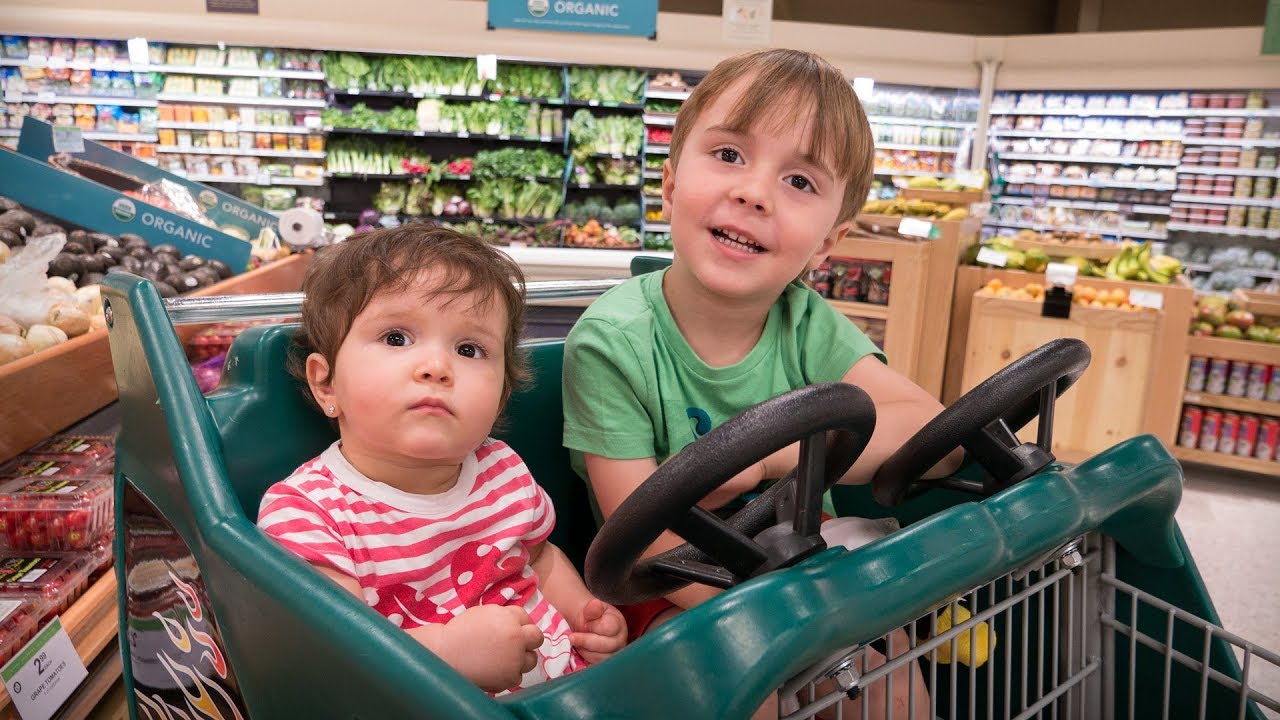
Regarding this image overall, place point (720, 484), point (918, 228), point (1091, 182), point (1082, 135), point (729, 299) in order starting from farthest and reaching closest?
point (1091, 182), point (1082, 135), point (918, 228), point (729, 299), point (720, 484)

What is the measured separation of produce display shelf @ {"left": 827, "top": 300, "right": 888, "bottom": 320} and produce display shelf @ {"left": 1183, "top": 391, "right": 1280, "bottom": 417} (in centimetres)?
170

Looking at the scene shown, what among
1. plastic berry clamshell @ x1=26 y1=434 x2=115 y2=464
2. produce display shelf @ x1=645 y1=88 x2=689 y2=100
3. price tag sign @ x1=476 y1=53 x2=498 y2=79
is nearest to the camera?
plastic berry clamshell @ x1=26 y1=434 x2=115 y2=464

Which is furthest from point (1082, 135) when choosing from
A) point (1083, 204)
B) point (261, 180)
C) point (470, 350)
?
point (470, 350)

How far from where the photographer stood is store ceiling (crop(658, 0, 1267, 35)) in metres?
9.23

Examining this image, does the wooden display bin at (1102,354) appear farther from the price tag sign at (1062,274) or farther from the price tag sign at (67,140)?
the price tag sign at (67,140)

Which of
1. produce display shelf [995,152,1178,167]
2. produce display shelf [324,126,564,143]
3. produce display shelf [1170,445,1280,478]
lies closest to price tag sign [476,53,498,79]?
produce display shelf [324,126,564,143]

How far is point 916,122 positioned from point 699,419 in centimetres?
635

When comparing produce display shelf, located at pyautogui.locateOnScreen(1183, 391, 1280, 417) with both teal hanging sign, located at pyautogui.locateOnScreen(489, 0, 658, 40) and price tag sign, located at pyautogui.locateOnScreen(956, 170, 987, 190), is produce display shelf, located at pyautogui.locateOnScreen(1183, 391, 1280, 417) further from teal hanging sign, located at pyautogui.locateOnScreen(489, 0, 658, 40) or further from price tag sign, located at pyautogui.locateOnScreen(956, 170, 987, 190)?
teal hanging sign, located at pyautogui.locateOnScreen(489, 0, 658, 40)

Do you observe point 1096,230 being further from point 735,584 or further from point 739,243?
point 735,584

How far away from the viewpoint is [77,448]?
1.98m

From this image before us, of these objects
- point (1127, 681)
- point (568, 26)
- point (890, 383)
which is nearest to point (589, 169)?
point (568, 26)

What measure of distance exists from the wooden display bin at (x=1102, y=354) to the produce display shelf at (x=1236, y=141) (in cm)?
298

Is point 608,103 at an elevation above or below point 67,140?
above

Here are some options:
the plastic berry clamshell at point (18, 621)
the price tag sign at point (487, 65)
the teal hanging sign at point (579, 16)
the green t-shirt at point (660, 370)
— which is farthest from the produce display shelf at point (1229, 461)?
the price tag sign at point (487, 65)
